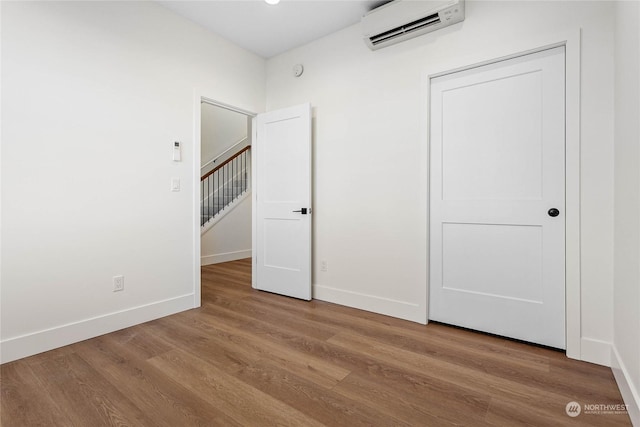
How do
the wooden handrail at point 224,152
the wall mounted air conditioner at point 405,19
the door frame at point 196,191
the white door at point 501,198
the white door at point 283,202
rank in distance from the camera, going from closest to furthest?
1. the white door at point 501,198
2. the wall mounted air conditioner at point 405,19
3. the door frame at point 196,191
4. the white door at point 283,202
5. the wooden handrail at point 224,152

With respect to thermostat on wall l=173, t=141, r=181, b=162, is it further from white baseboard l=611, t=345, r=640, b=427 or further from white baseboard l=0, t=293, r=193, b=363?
white baseboard l=611, t=345, r=640, b=427

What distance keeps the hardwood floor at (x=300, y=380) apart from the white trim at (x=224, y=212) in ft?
9.36

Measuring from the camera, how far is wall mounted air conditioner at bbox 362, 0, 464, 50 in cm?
238

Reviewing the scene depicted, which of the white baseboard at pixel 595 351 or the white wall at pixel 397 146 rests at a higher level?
the white wall at pixel 397 146

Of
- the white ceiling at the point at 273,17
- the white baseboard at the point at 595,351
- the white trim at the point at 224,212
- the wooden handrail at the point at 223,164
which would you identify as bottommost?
the white baseboard at the point at 595,351

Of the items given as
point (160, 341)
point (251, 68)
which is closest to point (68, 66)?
point (251, 68)

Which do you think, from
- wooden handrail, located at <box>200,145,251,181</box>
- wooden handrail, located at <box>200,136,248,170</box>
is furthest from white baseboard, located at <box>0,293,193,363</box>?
wooden handrail, located at <box>200,136,248,170</box>

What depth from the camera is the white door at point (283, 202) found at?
327 centimetres

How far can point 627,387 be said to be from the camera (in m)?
1.52

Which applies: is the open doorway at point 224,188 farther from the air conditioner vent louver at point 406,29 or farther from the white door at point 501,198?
the white door at point 501,198

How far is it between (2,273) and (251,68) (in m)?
2.90

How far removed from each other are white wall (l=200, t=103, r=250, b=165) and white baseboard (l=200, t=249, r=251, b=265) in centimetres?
237

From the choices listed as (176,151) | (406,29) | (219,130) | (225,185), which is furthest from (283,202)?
(219,130)

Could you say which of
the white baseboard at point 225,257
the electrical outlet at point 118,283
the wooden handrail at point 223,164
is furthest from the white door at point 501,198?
the wooden handrail at point 223,164
